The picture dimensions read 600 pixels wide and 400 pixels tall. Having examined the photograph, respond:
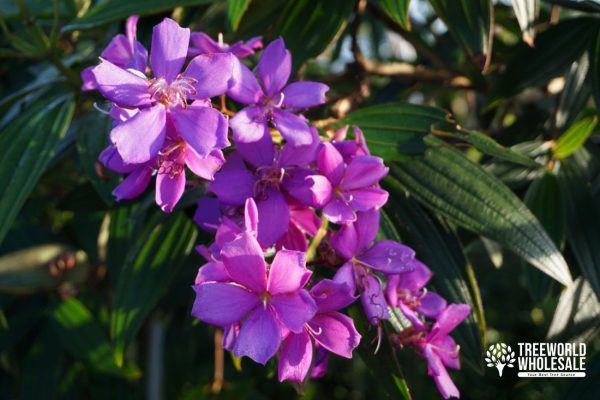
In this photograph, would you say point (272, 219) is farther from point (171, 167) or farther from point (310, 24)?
point (310, 24)

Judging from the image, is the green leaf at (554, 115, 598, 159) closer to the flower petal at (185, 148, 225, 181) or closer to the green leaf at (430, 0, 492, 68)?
the green leaf at (430, 0, 492, 68)

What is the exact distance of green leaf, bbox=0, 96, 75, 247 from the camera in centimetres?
81

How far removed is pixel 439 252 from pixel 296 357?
0.27 meters

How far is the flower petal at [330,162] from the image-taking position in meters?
0.64

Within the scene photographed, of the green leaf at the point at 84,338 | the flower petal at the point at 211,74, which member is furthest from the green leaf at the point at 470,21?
the green leaf at the point at 84,338

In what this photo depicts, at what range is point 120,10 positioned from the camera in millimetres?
890

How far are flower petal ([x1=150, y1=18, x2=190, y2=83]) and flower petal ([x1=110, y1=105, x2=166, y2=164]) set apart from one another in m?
0.04

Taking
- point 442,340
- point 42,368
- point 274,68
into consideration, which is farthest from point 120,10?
point 42,368

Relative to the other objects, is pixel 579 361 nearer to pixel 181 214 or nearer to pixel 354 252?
pixel 354 252

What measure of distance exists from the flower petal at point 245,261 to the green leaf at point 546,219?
1.36ft

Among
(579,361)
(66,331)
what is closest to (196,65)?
(579,361)

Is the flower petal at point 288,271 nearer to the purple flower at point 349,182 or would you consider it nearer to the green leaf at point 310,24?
the purple flower at point 349,182

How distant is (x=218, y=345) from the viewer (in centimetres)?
128

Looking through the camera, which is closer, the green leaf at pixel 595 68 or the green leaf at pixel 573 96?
the green leaf at pixel 595 68
